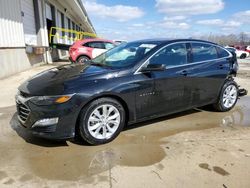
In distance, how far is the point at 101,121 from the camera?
12.2 ft

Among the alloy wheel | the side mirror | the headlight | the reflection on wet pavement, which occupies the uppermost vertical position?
the side mirror

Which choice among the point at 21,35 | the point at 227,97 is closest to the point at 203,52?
the point at 227,97

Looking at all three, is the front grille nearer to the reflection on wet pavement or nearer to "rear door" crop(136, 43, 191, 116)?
the reflection on wet pavement

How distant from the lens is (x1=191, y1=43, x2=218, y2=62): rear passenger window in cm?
477

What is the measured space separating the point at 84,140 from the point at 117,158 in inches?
24.7

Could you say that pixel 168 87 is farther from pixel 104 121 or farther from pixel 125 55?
pixel 104 121

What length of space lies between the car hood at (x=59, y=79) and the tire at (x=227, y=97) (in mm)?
2661

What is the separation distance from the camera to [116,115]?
3834 mm

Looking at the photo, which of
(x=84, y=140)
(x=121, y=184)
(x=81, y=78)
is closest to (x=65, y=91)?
(x=81, y=78)

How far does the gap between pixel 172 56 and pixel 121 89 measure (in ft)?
4.13

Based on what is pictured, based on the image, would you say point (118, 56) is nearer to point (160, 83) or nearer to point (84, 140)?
point (160, 83)

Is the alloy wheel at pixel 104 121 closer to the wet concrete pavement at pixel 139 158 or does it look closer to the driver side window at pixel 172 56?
the wet concrete pavement at pixel 139 158

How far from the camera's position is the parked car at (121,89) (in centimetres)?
342

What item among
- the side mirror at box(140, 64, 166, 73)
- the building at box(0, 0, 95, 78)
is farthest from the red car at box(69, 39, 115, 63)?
the side mirror at box(140, 64, 166, 73)
